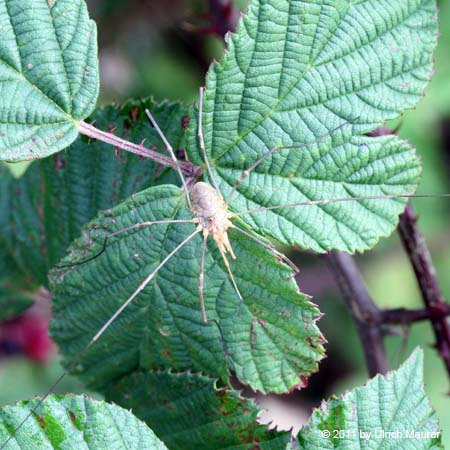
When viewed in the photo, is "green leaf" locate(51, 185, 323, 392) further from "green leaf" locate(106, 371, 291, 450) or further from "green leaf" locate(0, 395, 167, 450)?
"green leaf" locate(0, 395, 167, 450)

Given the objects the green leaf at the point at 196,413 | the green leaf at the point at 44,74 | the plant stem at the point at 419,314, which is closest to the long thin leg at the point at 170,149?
the green leaf at the point at 44,74

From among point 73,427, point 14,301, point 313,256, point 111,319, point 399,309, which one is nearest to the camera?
point 73,427

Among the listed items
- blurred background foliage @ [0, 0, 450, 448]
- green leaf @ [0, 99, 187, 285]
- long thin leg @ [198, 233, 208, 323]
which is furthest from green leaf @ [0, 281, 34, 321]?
blurred background foliage @ [0, 0, 450, 448]

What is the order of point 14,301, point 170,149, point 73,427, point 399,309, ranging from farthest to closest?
point 14,301 → point 399,309 → point 170,149 → point 73,427

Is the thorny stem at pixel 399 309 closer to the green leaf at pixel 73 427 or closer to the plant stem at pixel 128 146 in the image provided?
the plant stem at pixel 128 146

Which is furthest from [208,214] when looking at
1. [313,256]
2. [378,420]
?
[313,256]

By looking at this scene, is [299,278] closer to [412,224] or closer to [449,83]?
[449,83]

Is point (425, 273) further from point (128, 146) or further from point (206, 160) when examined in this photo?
point (128, 146)
